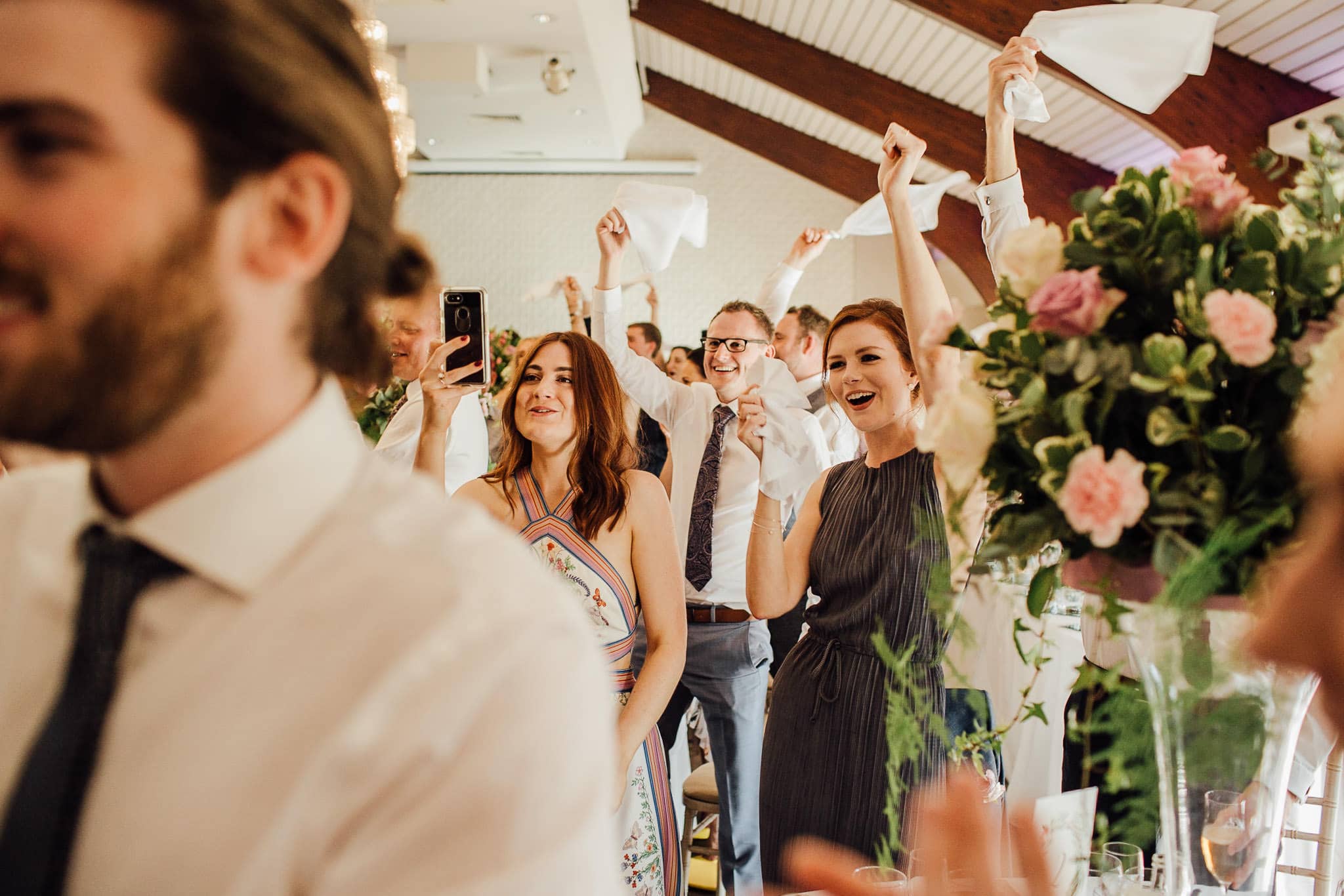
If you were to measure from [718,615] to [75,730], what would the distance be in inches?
97.4

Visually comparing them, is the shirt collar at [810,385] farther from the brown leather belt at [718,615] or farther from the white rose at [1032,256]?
the white rose at [1032,256]

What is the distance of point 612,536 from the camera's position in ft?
6.95

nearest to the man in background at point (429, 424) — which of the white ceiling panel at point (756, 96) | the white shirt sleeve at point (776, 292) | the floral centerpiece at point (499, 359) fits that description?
the white shirt sleeve at point (776, 292)

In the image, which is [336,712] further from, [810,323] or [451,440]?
[810,323]

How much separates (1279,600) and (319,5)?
650 millimetres

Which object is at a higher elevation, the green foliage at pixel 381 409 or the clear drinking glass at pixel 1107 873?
the green foliage at pixel 381 409

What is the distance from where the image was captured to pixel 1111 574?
96 cm

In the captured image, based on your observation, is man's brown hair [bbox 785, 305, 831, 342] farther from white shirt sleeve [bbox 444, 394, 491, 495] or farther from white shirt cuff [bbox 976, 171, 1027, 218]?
white shirt cuff [bbox 976, 171, 1027, 218]

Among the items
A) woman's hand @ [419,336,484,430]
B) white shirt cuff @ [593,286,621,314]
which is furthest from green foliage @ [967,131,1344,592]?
white shirt cuff @ [593,286,621,314]

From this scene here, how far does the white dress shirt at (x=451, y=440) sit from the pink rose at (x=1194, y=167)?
1835mm

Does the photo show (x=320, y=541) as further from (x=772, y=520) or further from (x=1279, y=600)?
(x=772, y=520)

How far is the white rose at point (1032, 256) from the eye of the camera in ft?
3.37

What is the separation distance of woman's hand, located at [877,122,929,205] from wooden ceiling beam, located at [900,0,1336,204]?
305 cm

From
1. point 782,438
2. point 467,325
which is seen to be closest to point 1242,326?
point 782,438
